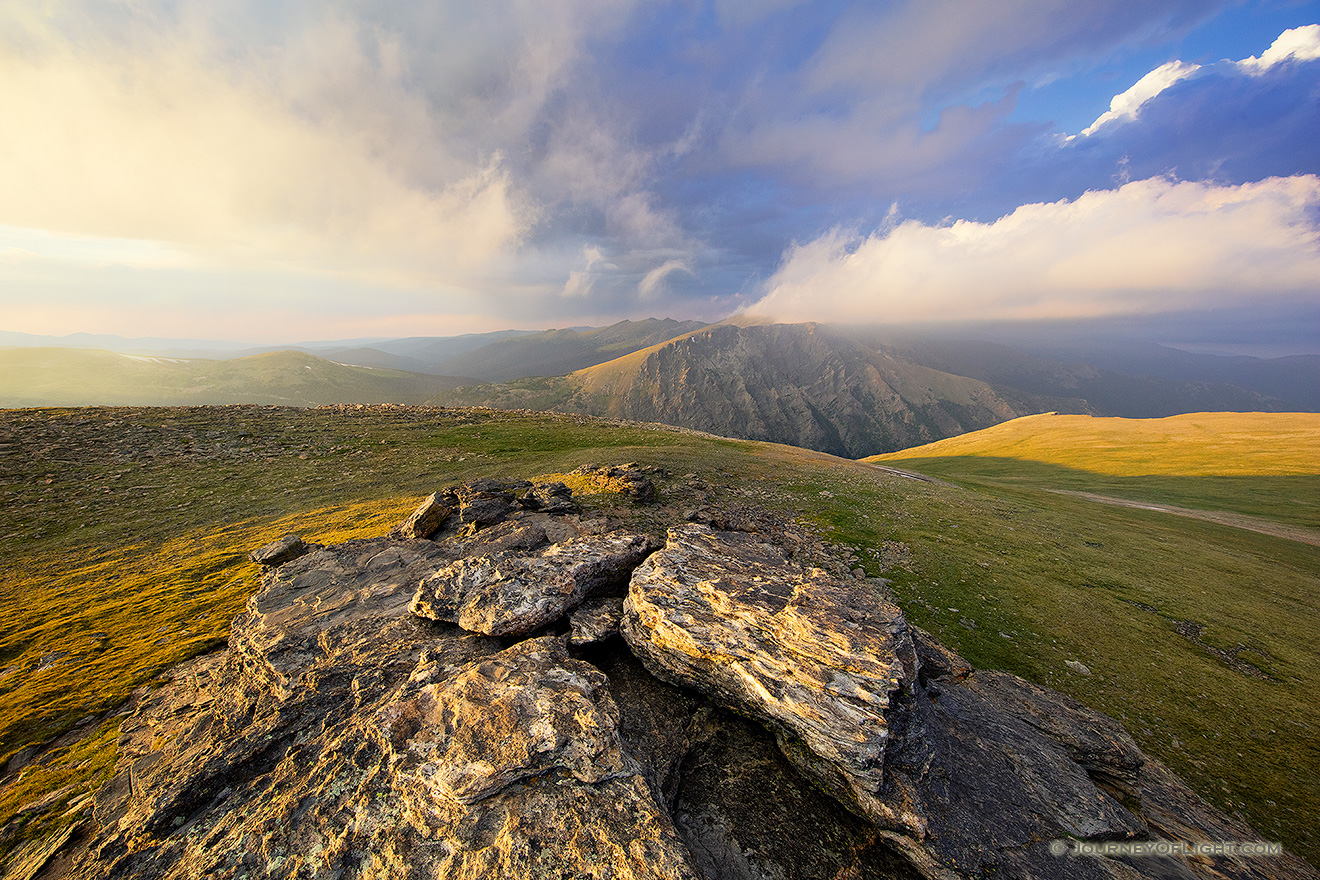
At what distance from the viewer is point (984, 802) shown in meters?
8.82

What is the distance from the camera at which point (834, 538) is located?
26.1 metres

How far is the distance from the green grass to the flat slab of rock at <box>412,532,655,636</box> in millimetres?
7949

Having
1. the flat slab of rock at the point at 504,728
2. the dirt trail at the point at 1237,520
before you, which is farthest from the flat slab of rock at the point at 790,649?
the dirt trail at the point at 1237,520

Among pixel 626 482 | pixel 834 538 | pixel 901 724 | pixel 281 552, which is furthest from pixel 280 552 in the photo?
pixel 834 538

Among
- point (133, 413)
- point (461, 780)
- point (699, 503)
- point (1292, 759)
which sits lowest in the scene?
point (1292, 759)

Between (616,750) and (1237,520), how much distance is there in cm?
7418

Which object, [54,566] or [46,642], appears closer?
[46,642]

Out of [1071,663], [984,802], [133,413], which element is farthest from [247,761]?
[133,413]

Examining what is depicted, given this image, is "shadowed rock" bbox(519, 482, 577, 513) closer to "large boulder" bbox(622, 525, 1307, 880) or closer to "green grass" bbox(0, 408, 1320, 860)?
"green grass" bbox(0, 408, 1320, 860)

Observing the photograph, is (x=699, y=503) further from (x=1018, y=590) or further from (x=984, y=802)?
(x=984, y=802)

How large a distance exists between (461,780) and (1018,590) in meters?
27.3

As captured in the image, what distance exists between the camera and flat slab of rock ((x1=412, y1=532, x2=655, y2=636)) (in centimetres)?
1188

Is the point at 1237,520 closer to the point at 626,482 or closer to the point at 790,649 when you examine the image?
the point at 626,482

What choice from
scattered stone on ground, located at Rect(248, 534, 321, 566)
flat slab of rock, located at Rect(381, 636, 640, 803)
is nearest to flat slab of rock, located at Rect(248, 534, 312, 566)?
scattered stone on ground, located at Rect(248, 534, 321, 566)
